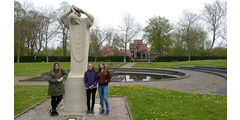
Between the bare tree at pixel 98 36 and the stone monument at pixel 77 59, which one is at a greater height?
the bare tree at pixel 98 36

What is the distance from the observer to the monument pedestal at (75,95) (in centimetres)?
476

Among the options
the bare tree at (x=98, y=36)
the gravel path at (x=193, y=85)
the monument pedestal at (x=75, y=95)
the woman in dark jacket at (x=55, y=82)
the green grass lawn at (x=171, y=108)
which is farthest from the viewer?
the bare tree at (x=98, y=36)

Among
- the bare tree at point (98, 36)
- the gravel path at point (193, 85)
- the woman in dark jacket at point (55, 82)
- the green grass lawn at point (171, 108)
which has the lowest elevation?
the gravel path at point (193, 85)

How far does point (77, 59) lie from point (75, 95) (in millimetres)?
1194

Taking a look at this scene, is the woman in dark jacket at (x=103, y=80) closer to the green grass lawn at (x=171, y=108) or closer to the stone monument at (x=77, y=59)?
the stone monument at (x=77, y=59)

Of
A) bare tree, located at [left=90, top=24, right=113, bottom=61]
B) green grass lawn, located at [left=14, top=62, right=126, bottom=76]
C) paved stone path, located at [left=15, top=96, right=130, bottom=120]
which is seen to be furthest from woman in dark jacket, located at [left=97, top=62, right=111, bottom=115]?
bare tree, located at [left=90, top=24, right=113, bottom=61]

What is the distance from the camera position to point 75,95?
477cm

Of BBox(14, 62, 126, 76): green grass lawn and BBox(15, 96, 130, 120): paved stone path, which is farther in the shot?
BBox(14, 62, 126, 76): green grass lawn

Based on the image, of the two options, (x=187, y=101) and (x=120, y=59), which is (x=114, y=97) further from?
(x=120, y=59)

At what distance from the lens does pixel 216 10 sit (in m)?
34.5

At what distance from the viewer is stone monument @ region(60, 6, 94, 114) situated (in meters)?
4.77

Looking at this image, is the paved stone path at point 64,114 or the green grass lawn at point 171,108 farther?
the green grass lawn at point 171,108

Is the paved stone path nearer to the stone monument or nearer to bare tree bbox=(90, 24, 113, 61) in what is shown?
the stone monument

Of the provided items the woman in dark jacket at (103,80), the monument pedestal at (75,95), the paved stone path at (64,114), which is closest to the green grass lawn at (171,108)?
the paved stone path at (64,114)
